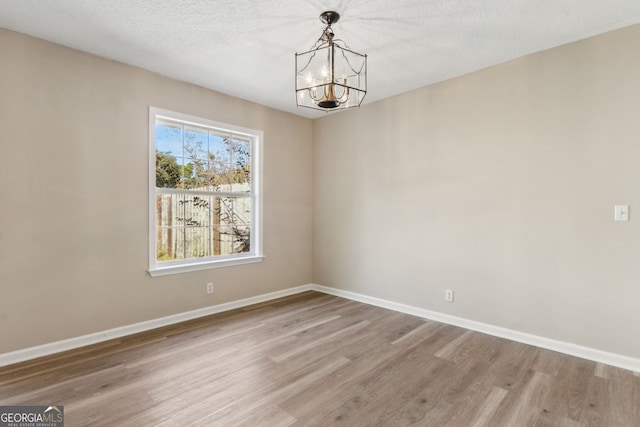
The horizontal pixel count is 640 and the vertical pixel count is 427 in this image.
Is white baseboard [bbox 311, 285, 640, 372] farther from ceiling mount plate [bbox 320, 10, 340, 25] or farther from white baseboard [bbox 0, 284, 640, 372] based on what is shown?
ceiling mount plate [bbox 320, 10, 340, 25]

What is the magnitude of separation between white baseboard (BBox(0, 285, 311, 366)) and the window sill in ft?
1.54

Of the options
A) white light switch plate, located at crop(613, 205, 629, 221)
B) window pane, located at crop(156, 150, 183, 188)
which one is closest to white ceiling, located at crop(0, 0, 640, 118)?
window pane, located at crop(156, 150, 183, 188)

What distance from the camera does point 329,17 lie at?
7.65 ft

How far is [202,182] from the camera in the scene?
3801mm

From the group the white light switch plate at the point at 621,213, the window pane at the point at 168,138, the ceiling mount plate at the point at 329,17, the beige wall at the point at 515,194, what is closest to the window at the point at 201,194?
the window pane at the point at 168,138

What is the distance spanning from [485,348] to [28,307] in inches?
153

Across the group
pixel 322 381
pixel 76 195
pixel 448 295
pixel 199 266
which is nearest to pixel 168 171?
pixel 76 195

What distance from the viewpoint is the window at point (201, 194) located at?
3449 millimetres

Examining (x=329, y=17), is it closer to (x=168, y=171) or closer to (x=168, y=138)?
(x=168, y=138)

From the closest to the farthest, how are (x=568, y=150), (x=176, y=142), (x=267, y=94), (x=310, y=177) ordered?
(x=568, y=150), (x=176, y=142), (x=267, y=94), (x=310, y=177)

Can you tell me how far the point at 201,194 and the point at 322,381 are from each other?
2489mm

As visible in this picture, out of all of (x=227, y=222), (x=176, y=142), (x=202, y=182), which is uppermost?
(x=176, y=142)

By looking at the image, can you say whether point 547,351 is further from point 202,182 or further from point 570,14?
point 202,182

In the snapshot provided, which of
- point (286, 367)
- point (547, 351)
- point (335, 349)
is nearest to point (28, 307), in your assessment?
point (286, 367)
